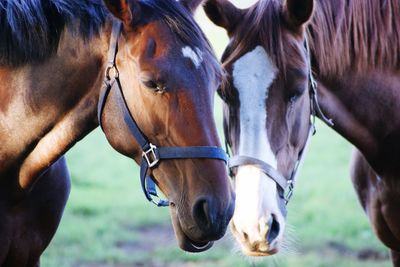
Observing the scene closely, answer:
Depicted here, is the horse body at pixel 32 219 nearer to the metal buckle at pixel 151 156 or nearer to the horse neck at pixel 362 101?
the metal buckle at pixel 151 156

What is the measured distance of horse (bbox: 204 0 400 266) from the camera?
12.1 feet

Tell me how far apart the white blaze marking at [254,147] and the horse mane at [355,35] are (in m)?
0.37

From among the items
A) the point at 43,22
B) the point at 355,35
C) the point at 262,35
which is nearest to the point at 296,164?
the point at 262,35

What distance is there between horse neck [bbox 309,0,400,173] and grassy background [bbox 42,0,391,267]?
720mm

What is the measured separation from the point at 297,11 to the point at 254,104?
1.68ft

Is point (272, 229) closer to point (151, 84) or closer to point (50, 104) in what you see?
point (151, 84)

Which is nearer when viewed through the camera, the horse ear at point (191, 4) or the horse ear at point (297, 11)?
the horse ear at point (191, 4)

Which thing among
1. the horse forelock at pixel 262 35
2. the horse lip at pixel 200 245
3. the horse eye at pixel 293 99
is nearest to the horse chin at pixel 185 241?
the horse lip at pixel 200 245

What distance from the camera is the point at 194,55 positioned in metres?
3.25

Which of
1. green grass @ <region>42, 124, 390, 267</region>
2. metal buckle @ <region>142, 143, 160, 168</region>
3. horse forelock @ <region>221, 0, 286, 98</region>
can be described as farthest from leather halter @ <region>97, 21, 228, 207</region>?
green grass @ <region>42, 124, 390, 267</region>

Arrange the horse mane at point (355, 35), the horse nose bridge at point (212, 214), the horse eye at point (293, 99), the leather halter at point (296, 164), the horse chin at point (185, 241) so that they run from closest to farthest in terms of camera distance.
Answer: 1. the horse nose bridge at point (212, 214)
2. the horse chin at point (185, 241)
3. the leather halter at point (296, 164)
4. the horse eye at point (293, 99)
5. the horse mane at point (355, 35)

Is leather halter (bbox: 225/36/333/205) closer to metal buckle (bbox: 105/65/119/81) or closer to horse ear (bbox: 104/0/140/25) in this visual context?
metal buckle (bbox: 105/65/119/81)

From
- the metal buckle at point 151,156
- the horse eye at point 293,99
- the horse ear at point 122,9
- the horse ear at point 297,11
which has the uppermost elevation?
the horse ear at point 122,9

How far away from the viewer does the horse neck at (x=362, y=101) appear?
4.05 m
